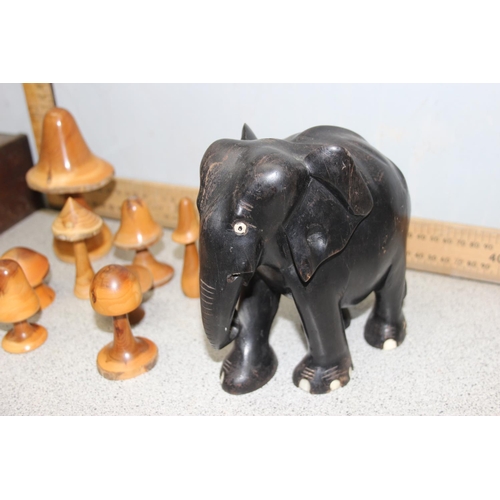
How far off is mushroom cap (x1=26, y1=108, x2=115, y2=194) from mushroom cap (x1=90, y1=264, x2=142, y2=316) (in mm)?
361

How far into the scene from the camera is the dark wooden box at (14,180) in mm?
1740

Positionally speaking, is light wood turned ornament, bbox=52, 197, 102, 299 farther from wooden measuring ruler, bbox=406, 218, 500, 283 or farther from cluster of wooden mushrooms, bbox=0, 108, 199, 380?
wooden measuring ruler, bbox=406, 218, 500, 283

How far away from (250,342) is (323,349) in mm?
138

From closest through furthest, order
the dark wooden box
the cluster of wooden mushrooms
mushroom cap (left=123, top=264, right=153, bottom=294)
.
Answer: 1. the cluster of wooden mushrooms
2. mushroom cap (left=123, top=264, right=153, bottom=294)
3. the dark wooden box

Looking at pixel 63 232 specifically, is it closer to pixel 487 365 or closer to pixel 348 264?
pixel 348 264

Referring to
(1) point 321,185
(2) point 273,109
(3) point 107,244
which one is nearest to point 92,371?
(3) point 107,244

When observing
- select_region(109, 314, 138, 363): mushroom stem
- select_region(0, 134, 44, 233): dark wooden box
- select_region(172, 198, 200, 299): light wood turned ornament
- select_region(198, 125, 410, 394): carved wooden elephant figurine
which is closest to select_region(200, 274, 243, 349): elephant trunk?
select_region(198, 125, 410, 394): carved wooden elephant figurine

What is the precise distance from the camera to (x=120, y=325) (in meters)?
1.18

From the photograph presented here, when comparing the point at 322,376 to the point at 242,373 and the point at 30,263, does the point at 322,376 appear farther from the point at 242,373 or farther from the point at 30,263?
the point at 30,263

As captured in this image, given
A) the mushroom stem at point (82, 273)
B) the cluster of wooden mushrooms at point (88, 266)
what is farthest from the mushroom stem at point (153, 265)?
the mushroom stem at point (82, 273)

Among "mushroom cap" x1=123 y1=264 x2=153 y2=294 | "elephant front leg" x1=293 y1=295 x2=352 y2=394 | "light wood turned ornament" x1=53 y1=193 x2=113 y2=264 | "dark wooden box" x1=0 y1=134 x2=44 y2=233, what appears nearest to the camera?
"elephant front leg" x1=293 y1=295 x2=352 y2=394

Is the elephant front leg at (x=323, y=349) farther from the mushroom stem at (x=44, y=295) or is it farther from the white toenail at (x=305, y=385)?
the mushroom stem at (x=44, y=295)

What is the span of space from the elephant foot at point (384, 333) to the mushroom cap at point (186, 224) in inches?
16.7

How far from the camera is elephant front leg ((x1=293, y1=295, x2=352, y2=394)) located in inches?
41.8
